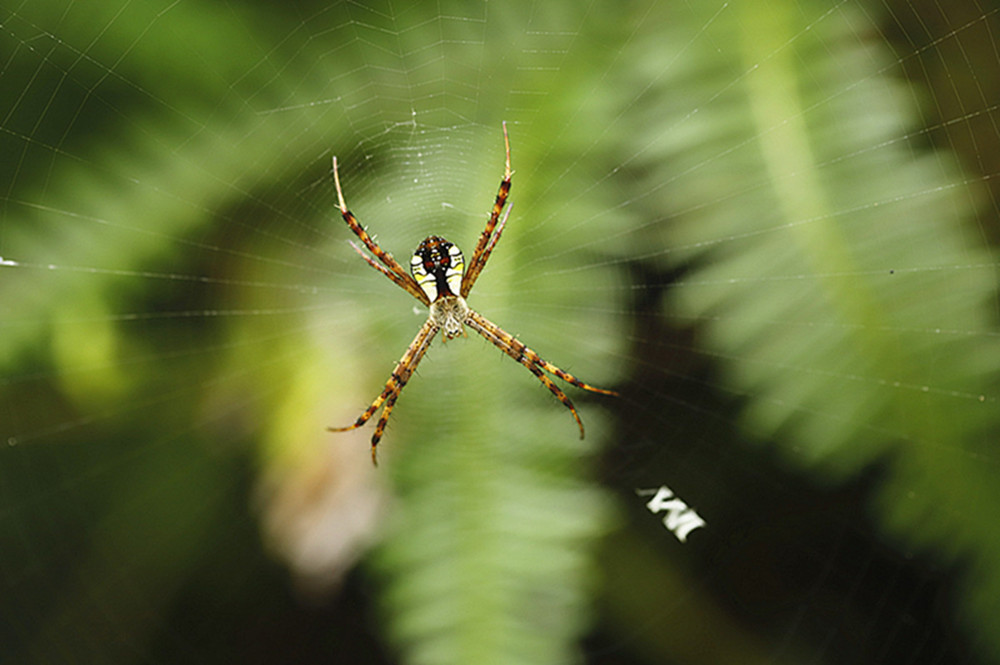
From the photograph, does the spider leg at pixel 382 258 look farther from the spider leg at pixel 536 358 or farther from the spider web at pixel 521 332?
the spider leg at pixel 536 358

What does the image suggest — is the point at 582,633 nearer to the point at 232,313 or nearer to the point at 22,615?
the point at 232,313

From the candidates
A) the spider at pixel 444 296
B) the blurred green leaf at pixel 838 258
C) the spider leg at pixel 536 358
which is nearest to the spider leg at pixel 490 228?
the spider at pixel 444 296

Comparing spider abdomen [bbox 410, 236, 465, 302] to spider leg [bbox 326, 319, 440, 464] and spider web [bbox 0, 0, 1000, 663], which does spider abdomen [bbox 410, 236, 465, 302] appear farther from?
spider leg [bbox 326, 319, 440, 464]

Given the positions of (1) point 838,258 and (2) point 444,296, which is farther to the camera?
(2) point 444,296

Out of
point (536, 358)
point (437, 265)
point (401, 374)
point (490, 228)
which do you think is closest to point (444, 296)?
point (437, 265)

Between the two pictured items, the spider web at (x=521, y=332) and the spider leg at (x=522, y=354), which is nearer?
the spider web at (x=521, y=332)

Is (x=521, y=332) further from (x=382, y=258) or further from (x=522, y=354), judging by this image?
(x=382, y=258)

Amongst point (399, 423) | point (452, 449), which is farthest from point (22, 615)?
point (452, 449)

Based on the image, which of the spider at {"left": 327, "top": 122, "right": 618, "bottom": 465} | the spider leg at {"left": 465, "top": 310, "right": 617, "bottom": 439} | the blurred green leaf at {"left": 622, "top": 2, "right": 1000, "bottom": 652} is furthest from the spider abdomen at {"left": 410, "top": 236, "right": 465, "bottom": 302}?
the blurred green leaf at {"left": 622, "top": 2, "right": 1000, "bottom": 652}
